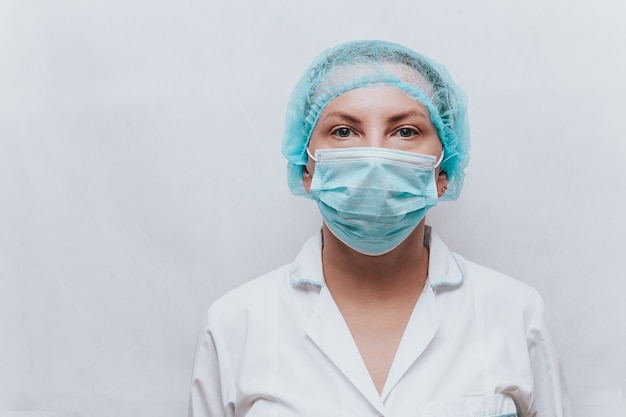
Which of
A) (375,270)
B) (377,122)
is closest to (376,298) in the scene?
(375,270)

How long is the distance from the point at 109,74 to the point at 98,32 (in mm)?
114

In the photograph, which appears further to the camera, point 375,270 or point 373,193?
point 375,270

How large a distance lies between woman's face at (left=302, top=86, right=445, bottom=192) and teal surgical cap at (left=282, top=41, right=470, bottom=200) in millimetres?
20

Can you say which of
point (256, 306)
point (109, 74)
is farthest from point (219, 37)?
point (256, 306)

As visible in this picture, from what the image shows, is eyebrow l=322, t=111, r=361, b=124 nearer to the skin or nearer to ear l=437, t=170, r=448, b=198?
the skin

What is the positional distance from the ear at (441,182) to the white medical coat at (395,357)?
117 millimetres

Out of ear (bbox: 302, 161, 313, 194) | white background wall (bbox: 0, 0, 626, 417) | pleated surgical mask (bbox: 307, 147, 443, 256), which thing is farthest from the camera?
white background wall (bbox: 0, 0, 626, 417)

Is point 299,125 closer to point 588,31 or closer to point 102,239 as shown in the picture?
point 102,239

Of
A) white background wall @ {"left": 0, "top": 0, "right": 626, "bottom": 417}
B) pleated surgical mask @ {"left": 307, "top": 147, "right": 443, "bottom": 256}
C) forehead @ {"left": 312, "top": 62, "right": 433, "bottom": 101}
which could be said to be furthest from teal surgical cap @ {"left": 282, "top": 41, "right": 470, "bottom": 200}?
white background wall @ {"left": 0, "top": 0, "right": 626, "bottom": 417}

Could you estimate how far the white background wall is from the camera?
2.00 meters

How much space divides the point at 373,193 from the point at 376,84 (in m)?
0.23

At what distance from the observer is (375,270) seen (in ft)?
5.45

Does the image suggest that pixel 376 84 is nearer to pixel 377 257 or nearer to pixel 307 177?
pixel 307 177

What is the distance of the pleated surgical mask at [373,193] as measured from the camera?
4.91 ft
